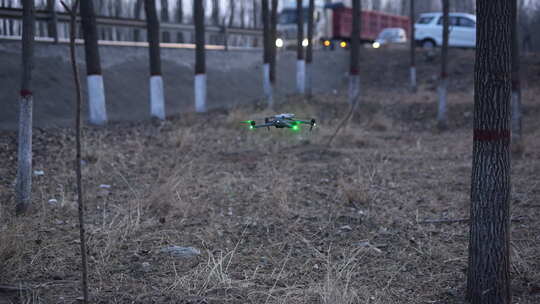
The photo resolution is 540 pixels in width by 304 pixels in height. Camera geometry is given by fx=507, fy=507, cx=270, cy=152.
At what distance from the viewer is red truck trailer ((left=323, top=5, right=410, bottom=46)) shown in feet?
93.6

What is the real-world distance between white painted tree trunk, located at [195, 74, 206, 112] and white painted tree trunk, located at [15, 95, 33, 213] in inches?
396

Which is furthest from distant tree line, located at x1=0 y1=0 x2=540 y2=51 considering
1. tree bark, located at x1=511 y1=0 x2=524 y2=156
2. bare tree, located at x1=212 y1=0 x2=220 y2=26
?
tree bark, located at x1=511 y1=0 x2=524 y2=156

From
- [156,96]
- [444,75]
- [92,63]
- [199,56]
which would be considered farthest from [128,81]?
[444,75]

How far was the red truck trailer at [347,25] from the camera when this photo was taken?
28516 mm

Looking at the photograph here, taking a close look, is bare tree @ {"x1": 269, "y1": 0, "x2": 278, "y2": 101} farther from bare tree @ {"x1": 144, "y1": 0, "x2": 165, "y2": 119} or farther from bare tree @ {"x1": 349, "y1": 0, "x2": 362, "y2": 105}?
bare tree @ {"x1": 144, "y1": 0, "x2": 165, "y2": 119}

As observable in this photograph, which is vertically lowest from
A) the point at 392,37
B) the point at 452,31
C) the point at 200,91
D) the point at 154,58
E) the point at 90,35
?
the point at 200,91

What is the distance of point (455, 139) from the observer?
489 inches

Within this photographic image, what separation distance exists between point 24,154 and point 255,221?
2686 mm

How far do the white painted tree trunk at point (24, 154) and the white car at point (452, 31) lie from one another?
2193 cm

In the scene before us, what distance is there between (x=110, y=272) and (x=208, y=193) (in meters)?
2.71

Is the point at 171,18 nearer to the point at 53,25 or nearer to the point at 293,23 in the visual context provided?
the point at 293,23

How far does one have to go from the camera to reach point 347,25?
29391 millimetres

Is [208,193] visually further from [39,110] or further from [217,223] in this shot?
[39,110]

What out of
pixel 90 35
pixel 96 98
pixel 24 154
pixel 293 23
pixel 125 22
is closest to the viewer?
pixel 24 154
